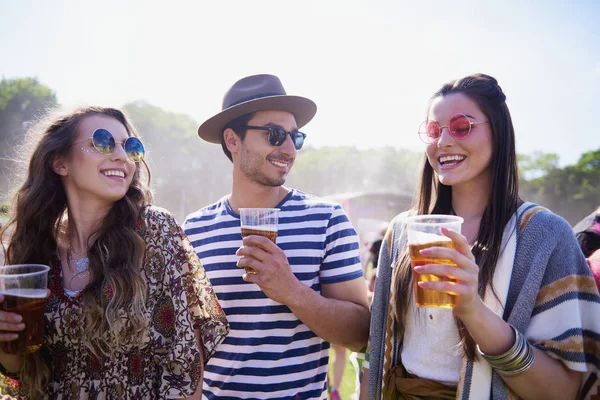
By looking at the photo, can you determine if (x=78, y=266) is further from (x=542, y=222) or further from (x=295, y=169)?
(x=295, y=169)

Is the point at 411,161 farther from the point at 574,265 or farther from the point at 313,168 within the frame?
the point at 574,265

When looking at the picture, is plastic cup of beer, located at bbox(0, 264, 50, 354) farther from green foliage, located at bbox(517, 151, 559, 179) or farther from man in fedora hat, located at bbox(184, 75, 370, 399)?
green foliage, located at bbox(517, 151, 559, 179)

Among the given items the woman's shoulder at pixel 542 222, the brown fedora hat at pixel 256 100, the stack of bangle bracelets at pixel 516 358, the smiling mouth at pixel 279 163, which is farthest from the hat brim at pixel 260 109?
the stack of bangle bracelets at pixel 516 358

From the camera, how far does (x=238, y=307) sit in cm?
251

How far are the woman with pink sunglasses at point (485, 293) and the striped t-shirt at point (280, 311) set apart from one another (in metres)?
0.33

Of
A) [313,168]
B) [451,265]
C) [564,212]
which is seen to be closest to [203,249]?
[451,265]

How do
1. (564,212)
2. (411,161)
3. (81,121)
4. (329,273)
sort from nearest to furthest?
(81,121)
(329,273)
(564,212)
(411,161)

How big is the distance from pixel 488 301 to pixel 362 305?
0.87 metres

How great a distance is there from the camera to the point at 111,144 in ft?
7.55

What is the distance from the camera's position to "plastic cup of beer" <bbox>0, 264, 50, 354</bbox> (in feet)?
5.82

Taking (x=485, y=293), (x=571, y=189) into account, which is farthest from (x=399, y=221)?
(x=571, y=189)

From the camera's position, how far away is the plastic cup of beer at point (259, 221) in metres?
2.06

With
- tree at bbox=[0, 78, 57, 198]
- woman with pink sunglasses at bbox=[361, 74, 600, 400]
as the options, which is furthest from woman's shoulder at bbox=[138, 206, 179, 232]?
tree at bbox=[0, 78, 57, 198]

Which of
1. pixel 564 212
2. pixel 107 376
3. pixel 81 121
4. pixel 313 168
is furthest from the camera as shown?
pixel 313 168
